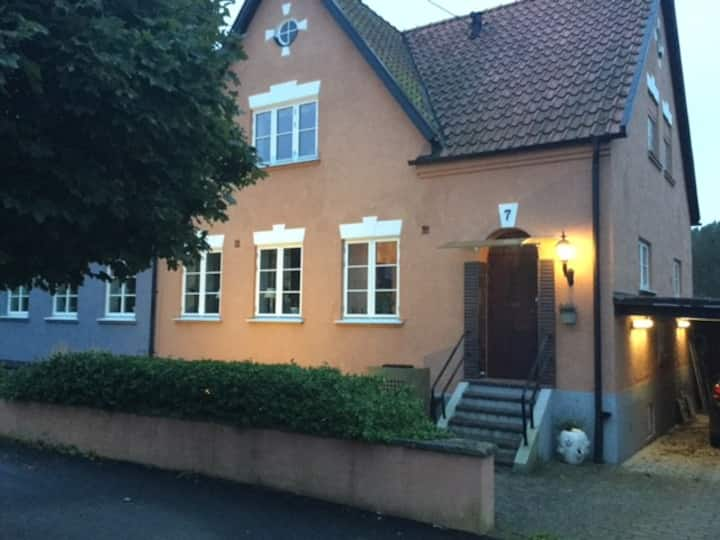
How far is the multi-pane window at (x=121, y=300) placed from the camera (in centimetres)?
1706

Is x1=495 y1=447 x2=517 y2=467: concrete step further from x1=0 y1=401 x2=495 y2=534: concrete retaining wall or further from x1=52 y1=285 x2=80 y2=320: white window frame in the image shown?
x1=52 y1=285 x2=80 y2=320: white window frame

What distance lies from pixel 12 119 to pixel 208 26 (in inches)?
84.8

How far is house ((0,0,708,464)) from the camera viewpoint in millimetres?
11039

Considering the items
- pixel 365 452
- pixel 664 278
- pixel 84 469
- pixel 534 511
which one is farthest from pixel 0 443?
pixel 664 278

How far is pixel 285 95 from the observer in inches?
591

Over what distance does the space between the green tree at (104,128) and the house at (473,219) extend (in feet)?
19.9

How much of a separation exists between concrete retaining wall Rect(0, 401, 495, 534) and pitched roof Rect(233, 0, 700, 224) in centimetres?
626

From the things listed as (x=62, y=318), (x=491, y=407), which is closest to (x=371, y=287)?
(x=491, y=407)

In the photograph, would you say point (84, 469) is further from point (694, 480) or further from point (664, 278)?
point (664, 278)

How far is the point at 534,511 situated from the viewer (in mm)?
7828

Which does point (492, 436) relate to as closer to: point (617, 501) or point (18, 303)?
point (617, 501)

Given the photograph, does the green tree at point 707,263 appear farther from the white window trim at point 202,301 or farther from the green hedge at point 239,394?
the green hedge at point 239,394

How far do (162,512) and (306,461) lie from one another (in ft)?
5.50

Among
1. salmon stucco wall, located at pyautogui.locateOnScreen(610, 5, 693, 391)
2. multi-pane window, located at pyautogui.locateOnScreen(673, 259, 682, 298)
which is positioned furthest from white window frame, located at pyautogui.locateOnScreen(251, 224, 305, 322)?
multi-pane window, located at pyautogui.locateOnScreen(673, 259, 682, 298)
